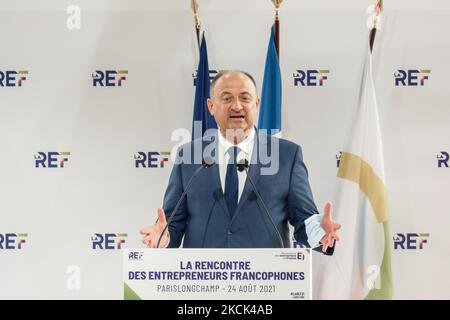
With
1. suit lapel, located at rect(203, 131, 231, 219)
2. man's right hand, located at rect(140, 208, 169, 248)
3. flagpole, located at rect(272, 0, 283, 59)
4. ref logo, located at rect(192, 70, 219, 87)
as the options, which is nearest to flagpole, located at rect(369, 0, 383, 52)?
flagpole, located at rect(272, 0, 283, 59)

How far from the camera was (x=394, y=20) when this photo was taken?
406 centimetres

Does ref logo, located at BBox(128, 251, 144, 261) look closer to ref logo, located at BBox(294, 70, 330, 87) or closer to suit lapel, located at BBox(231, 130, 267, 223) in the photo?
suit lapel, located at BBox(231, 130, 267, 223)

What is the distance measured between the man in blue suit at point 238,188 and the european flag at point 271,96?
602 millimetres

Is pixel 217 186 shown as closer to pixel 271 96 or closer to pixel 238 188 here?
pixel 238 188

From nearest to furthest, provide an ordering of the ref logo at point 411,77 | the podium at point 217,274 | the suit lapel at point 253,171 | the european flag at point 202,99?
the podium at point 217,274 → the suit lapel at point 253,171 → the european flag at point 202,99 → the ref logo at point 411,77

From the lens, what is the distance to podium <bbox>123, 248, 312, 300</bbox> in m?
2.24

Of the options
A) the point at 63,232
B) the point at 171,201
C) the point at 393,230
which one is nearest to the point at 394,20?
the point at 393,230

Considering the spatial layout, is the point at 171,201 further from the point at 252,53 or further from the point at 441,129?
the point at 441,129

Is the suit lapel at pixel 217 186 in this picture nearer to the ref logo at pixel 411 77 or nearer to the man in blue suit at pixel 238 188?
the man in blue suit at pixel 238 188

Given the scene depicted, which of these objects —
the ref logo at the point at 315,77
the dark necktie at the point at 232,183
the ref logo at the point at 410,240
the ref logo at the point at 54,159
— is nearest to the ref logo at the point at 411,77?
the ref logo at the point at 315,77

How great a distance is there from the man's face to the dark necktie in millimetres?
165

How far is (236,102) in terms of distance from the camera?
3145 mm

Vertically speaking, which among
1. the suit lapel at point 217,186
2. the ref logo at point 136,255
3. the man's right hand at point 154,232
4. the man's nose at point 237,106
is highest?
the man's nose at point 237,106

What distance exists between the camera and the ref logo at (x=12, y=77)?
414cm
